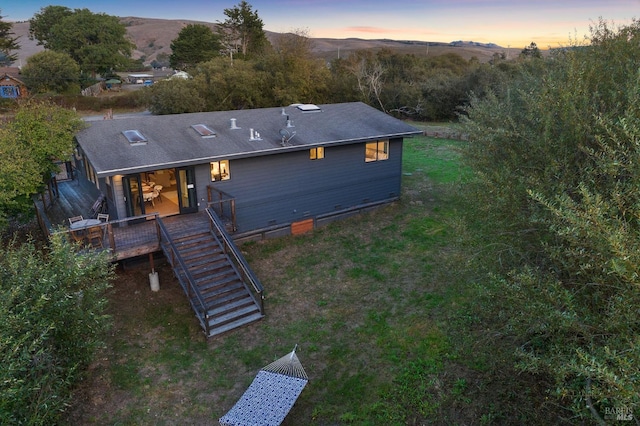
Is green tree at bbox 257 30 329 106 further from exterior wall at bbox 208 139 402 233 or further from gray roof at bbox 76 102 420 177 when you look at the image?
exterior wall at bbox 208 139 402 233

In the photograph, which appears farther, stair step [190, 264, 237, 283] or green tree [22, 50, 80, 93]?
green tree [22, 50, 80, 93]

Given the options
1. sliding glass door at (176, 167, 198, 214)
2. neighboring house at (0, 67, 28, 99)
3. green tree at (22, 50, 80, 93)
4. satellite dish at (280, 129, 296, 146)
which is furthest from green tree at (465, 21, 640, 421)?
neighboring house at (0, 67, 28, 99)

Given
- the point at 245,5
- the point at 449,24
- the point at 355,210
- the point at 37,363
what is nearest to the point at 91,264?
the point at 37,363

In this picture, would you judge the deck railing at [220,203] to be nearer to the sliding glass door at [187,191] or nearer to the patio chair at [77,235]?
the sliding glass door at [187,191]

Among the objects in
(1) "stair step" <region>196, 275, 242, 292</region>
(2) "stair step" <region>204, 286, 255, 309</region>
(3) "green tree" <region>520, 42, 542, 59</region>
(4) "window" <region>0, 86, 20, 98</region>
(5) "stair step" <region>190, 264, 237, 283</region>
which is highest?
(3) "green tree" <region>520, 42, 542, 59</region>

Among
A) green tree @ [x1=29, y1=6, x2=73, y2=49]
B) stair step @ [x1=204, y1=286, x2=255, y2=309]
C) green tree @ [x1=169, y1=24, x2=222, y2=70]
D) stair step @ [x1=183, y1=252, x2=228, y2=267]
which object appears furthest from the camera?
green tree @ [x1=29, y1=6, x2=73, y2=49]

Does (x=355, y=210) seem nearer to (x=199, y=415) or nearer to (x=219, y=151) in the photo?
(x=219, y=151)
